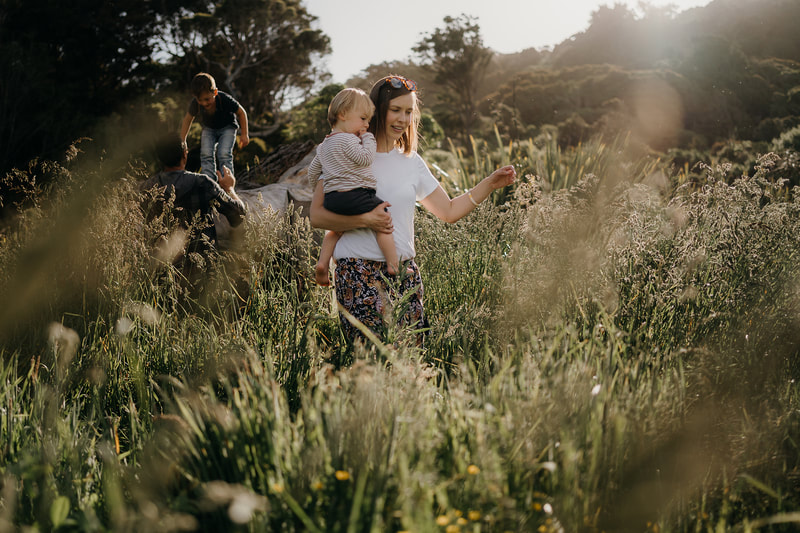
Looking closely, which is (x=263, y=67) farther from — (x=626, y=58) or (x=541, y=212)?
(x=541, y=212)

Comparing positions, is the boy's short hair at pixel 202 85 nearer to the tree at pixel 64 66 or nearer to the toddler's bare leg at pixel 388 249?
the toddler's bare leg at pixel 388 249

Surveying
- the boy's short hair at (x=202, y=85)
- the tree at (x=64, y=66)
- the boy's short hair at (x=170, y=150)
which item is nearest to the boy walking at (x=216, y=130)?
the boy's short hair at (x=202, y=85)

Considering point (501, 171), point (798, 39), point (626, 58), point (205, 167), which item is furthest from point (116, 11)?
point (798, 39)

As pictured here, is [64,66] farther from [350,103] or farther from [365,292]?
[365,292]

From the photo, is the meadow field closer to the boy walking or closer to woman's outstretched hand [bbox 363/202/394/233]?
woman's outstretched hand [bbox 363/202/394/233]

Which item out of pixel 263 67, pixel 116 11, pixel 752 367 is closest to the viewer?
pixel 752 367

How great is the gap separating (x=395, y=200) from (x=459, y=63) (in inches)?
991

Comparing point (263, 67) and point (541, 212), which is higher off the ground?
point (263, 67)

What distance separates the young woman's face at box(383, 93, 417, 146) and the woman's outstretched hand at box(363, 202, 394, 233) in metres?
0.35

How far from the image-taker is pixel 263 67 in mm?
25844

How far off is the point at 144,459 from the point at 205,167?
4.72m

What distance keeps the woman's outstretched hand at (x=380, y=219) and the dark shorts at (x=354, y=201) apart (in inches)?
1.1

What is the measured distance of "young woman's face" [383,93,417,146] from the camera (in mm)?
2361

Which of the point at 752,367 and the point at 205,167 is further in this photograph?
the point at 205,167
